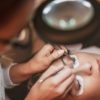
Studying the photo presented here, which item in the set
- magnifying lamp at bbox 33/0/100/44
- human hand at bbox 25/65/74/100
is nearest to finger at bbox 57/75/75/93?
human hand at bbox 25/65/74/100

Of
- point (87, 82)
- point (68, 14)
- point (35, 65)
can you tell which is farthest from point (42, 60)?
point (68, 14)

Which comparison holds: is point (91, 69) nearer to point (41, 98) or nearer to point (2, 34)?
point (41, 98)

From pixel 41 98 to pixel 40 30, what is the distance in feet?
1.42

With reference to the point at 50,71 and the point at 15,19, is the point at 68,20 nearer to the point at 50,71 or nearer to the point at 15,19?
the point at 15,19

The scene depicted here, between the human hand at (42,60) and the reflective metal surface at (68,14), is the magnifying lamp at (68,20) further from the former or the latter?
the human hand at (42,60)

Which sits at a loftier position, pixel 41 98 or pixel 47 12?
pixel 47 12

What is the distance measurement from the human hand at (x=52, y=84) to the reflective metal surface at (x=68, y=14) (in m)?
0.36

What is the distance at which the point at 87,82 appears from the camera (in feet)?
2.55

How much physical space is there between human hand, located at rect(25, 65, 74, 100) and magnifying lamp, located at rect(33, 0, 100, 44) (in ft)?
Result: 1.18

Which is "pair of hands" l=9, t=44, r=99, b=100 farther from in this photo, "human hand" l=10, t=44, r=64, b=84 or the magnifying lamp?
the magnifying lamp

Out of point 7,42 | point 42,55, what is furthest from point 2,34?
point 42,55

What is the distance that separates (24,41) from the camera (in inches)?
16.1

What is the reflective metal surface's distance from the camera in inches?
15.2

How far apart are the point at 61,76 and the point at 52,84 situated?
0.04m
